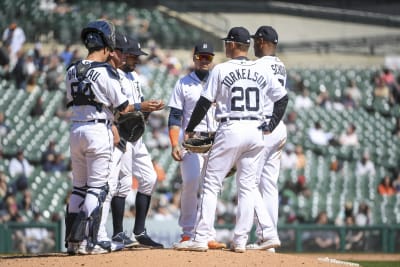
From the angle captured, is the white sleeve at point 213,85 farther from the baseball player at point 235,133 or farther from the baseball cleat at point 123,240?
the baseball cleat at point 123,240

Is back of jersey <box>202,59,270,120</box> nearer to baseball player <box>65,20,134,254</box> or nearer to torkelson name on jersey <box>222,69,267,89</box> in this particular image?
torkelson name on jersey <box>222,69,267,89</box>

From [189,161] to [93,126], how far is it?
143 cm

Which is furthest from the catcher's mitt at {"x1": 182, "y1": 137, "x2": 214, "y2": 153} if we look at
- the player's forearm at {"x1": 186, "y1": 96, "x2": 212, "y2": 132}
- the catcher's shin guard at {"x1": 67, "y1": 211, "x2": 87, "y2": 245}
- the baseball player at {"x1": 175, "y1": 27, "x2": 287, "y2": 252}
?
the catcher's shin guard at {"x1": 67, "y1": 211, "x2": 87, "y2": 245}

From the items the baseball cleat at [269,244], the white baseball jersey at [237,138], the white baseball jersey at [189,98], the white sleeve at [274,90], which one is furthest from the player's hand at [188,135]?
the baseball cleat at [269,244]

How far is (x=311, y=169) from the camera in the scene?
19.2 metres

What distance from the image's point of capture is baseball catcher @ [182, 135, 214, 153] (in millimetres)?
9203

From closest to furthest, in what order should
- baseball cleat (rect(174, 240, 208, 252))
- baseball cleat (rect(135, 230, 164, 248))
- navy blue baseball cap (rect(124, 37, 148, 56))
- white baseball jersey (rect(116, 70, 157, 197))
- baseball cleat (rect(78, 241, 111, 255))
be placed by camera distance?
baseball cleat (rect(78, 241, 111, 255)) < baseball cleat (rect(174, 240, 208, 252)) < white baseball jersey (rect(116, 70, 157, 197)) < navy blue baseball cap (rect(124, 37, 148, 56)) < baseball cleat (rect(135, 230, 164, 248))

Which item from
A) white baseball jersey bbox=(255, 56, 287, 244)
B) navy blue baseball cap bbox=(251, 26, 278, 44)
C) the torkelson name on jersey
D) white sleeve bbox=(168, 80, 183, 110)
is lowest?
white baseball jersey bbox=(255, 56, 287, 244)

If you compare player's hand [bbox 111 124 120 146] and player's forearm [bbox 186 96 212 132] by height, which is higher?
player's forearm [bbox 186 96 212 132]

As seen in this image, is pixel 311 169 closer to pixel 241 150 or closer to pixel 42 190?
pixel 42 190

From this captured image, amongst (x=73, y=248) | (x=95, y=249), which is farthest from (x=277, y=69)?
→ (x=73, y=248)

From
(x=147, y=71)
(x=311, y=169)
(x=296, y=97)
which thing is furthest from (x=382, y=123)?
(x=147, y=71)

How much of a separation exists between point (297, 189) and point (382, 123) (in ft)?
14.7

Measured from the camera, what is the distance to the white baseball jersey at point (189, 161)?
9711 millimetres
